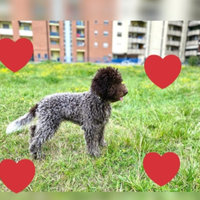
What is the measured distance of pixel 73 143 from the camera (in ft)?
3.53

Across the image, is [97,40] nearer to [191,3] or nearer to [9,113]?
[191,3]

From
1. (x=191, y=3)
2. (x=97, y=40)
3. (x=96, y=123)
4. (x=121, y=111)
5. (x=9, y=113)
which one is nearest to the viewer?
(x=191, y=3)

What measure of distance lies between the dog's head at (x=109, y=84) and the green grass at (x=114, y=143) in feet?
1.23

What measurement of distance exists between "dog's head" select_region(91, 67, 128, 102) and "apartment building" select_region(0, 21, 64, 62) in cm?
32

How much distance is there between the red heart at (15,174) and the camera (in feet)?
2.28

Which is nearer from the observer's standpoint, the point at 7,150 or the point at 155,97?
the point at 7,150

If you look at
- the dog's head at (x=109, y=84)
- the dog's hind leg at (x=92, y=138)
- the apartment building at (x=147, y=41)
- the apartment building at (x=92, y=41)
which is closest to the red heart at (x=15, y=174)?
the dog's hind leg at (x=92, y=138)

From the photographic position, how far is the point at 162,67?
69 cm

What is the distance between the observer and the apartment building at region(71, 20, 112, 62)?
2.82ft

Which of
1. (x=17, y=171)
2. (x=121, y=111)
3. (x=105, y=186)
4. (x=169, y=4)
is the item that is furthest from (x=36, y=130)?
(x=169, y=4)

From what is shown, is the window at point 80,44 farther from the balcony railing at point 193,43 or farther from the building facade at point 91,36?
the balcony railing at point 193,43

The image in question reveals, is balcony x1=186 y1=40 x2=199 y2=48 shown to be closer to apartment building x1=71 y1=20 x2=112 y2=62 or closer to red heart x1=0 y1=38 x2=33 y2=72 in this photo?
apartment building x1=71 y1=20 x2=112 y2=62

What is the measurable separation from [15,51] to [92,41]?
509 millimetres

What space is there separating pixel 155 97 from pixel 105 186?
129cm
